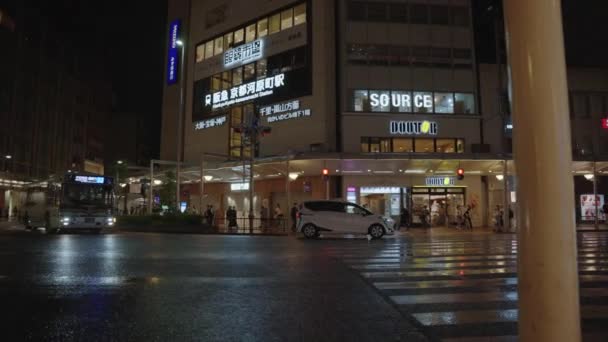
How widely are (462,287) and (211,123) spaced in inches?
1176

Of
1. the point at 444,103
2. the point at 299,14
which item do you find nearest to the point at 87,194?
the point at 299,14

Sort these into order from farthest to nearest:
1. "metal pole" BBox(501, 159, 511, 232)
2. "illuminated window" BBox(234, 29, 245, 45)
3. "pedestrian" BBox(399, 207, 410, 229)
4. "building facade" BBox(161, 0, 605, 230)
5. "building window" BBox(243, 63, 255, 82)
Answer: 1. "illuminated window" BBox(234, 29, 245, 45)
2. "building window" BBox(243, 63, 255, 82)
3. "building facade" BBox(161, 0, 605, 230)
4. "pedestrian" BBox(399, 207, 410, 229)
5. "metal pole" BBox(501, 159, 511, 232)

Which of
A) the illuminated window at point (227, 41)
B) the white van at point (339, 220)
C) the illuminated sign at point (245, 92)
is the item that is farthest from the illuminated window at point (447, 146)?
the illuminated window at point (227, 41)

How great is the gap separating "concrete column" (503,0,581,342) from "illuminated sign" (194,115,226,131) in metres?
33.3

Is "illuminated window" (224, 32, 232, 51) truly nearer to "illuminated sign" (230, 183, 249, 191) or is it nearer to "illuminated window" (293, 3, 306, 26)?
"illuminated window" (293, 3, 306, 26)

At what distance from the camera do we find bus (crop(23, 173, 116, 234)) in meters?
21.9

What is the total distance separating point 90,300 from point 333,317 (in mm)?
3981

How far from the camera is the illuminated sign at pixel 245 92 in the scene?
31152mm

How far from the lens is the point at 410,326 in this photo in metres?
5.70

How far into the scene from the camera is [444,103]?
29859 mm

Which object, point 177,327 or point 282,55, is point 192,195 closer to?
point 282,55

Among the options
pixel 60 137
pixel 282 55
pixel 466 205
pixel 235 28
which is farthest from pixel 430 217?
pixel 60 137

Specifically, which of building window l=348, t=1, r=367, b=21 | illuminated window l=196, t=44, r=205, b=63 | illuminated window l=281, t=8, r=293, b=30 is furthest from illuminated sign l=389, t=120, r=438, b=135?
illuminated window l=196, t=44, r=205, b=63

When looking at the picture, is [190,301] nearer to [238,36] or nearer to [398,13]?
[398,13]
